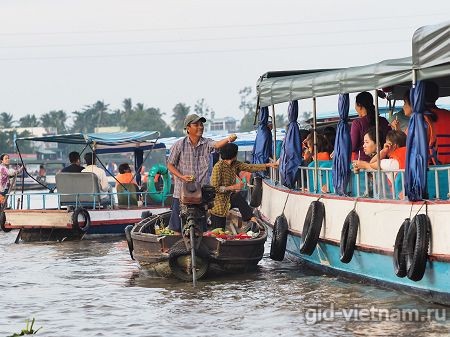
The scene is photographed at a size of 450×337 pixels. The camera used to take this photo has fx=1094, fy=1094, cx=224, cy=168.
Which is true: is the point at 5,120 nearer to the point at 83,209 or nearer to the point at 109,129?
the point at 109,129

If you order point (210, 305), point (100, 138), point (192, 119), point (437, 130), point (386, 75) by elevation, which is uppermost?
point (386, 75)

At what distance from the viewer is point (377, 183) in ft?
36.4

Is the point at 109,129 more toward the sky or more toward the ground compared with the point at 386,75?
more toward the sky

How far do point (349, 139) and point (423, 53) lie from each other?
239 cm

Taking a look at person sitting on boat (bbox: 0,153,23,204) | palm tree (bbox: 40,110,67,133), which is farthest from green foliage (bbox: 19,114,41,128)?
person sitting on boat (bbox: 0,153,23,204)

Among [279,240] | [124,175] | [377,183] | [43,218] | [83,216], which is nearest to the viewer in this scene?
[377,183]

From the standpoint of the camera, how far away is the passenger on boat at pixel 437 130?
1061 cm

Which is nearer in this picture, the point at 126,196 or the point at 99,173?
the point at 99,173

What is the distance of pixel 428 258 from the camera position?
9.81 meters

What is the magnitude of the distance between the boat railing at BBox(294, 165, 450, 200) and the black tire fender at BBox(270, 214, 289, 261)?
1.71 feet

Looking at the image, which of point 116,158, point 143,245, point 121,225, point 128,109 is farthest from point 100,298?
point 128,109

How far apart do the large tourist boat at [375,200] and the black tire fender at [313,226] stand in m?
0.01

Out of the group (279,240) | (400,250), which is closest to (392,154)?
(400,250)

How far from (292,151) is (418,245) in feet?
15.3
